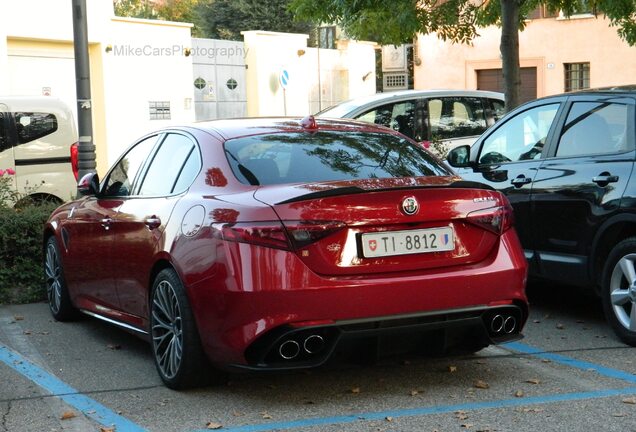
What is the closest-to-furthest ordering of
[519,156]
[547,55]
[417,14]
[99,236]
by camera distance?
[99,236] < [519,156] < [417,14] < [547,55]

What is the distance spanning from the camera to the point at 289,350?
541 centimetres

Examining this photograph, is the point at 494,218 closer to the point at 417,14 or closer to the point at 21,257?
the point at 21,257

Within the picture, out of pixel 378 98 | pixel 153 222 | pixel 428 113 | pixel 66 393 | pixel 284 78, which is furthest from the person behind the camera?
pixel 284 78

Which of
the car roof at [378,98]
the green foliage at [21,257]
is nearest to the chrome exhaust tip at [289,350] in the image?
the green foliage at [21,257]

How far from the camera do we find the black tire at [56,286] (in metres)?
8.09

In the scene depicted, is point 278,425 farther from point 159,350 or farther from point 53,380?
point 53,380

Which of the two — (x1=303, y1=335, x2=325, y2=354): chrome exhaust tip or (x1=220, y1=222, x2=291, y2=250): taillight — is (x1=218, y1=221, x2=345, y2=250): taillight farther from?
(x1=303, y1=335, x2=325, y2=354): chrome exhaust tip

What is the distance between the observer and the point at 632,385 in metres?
5.84

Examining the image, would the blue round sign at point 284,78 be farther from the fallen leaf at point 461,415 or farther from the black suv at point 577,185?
the fallen leaf at point 461,415

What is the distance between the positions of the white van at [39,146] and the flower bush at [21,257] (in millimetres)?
4324

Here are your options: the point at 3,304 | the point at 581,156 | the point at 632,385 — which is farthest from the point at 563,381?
the point at 3,304

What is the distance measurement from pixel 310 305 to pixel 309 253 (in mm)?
251

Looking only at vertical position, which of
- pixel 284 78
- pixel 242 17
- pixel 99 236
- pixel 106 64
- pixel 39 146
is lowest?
pixel 99 236

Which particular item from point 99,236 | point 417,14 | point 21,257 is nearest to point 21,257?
point 21,257
